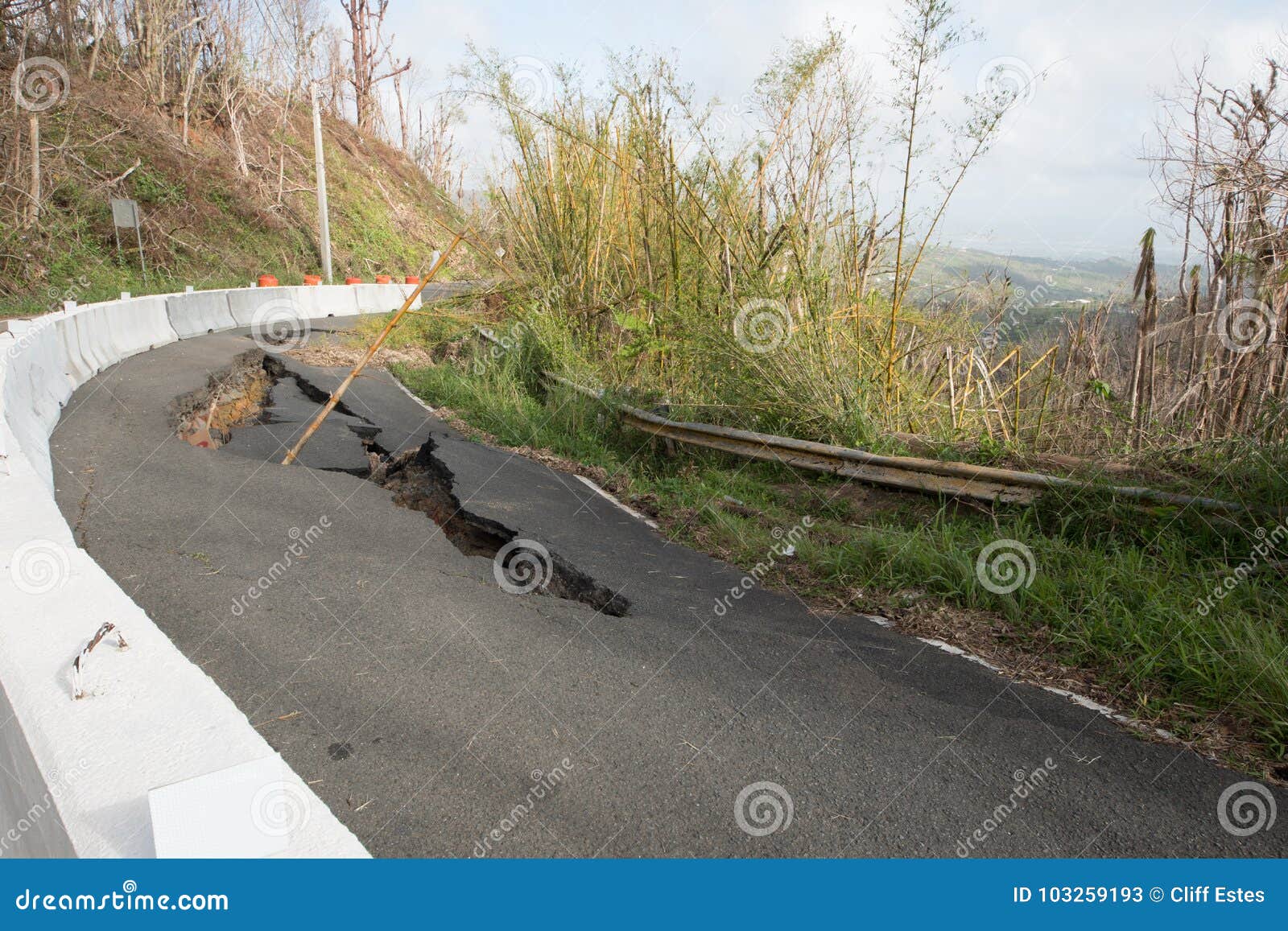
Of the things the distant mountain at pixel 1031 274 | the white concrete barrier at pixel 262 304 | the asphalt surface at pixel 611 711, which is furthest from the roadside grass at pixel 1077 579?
the white concrete barrier at pixel 262 304

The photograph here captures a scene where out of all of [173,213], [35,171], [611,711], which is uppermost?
[35,171]

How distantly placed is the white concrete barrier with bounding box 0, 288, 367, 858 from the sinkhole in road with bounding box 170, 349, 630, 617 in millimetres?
2347

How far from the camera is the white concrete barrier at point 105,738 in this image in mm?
1709

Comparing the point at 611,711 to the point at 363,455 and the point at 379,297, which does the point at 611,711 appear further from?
the point at 379,297

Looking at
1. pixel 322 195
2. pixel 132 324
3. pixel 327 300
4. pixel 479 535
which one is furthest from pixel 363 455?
pixel 322 195

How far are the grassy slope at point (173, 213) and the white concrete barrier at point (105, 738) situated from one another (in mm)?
18721

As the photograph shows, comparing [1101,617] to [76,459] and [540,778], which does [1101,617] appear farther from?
[76,459]

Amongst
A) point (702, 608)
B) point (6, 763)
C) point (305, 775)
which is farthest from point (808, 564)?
point (6, 763)

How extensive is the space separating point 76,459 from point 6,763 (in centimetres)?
528

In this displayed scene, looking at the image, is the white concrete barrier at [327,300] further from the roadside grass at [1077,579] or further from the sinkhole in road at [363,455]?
the roadside grass at [1077,579]

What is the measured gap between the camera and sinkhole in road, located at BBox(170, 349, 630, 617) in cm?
496

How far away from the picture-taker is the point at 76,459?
6.64 m

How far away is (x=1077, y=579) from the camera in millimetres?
4332

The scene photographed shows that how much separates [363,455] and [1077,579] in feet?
18.6
